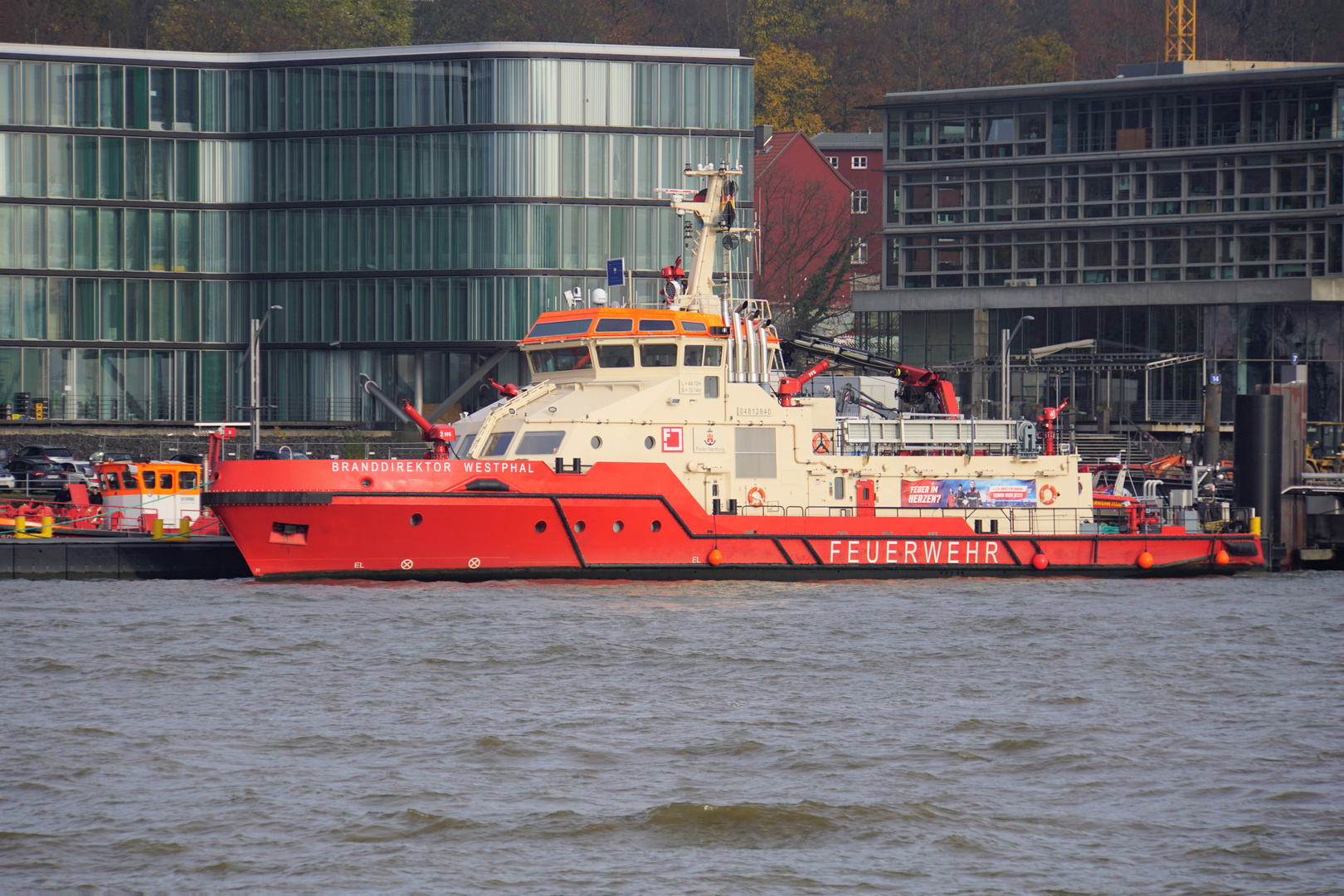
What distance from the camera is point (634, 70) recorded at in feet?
189

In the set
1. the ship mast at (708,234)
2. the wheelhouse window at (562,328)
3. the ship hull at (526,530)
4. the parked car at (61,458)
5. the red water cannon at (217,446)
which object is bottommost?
the ship hull at (526,530)

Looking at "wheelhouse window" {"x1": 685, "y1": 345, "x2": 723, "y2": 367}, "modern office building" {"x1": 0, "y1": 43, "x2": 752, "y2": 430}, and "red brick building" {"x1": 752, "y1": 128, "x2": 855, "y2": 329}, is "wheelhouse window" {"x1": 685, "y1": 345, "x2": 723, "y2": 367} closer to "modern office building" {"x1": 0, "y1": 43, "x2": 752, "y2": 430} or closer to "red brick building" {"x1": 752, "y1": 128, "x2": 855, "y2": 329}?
"modern office building" {"x1": 0, "y1": 43, "x2": 752, "y2": 430}

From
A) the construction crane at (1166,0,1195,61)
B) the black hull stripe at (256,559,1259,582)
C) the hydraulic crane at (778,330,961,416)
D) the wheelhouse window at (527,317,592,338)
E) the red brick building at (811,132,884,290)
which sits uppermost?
the construction crane at (1166,0,1195,61)

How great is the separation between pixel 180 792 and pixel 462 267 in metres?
44.9

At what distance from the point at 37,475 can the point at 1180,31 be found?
51.8 metres

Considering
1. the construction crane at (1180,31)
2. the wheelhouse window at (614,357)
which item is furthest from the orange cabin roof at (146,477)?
the construction crane at (1180,31)

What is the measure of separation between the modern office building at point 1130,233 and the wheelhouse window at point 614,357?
110ft

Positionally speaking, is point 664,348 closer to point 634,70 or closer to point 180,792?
point 180,792

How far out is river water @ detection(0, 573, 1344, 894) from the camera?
1252 cm

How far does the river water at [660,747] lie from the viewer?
1252cm

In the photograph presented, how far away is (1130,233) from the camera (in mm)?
65188

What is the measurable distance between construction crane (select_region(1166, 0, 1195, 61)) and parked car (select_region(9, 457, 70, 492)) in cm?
5033

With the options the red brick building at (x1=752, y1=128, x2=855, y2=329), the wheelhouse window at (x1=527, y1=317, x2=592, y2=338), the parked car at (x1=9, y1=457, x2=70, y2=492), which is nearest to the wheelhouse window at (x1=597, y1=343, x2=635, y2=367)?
the wheelhouse window at (x1=527, y1=317, x2=592, y2=338)

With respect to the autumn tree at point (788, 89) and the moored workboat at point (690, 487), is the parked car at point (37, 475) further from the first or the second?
the autumn tree at point (788, 89)
